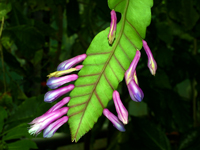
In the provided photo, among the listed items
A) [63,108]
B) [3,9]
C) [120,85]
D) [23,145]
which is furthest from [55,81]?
[120,85]

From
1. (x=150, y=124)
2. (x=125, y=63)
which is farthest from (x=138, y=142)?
(x=125, y=63)

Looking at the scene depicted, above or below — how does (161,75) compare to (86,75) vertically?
below

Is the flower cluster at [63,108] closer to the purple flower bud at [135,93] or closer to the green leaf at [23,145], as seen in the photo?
the purple flower bud at [135,93]

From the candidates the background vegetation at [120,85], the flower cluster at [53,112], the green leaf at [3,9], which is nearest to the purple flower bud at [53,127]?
the flower cluster at [53,112]

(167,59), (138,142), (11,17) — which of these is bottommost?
(138,142)

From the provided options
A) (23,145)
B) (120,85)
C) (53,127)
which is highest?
(53,127)

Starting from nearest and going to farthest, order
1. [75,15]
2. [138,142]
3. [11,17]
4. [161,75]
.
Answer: [11,17] < [75,15] < [138,142] < [161,75]

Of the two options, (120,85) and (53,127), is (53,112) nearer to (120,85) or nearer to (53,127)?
(53,127)

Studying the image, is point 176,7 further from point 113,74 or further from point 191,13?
point 113,74

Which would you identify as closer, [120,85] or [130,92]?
[130,92]
